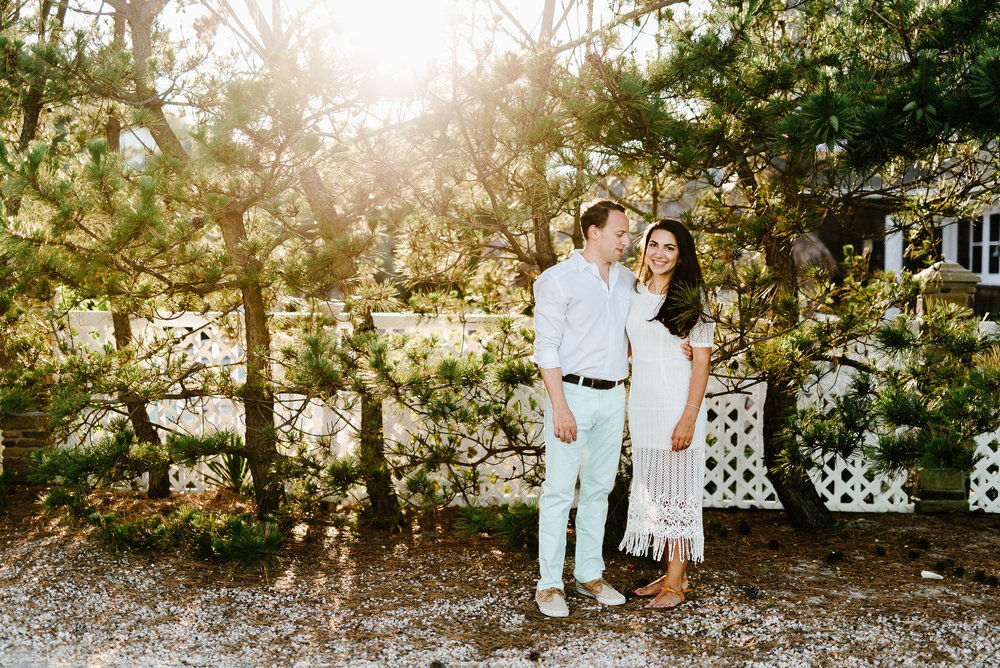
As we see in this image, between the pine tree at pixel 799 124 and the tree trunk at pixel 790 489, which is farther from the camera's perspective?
the tree trunk at pixel 790 489

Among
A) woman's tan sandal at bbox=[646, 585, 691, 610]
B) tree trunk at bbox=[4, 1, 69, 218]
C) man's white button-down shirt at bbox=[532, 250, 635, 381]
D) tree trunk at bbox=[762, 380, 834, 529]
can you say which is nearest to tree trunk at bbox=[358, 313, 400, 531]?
man's white button-down shirt at bbox=[532, 250, 635, 381]

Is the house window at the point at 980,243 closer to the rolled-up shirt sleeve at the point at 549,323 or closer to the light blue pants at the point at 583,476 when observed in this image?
the light blue pants at the point at 583,476

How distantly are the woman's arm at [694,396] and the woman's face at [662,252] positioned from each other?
0.35 meters

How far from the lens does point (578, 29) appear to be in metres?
3.42

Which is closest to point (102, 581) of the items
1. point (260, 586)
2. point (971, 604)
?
point (260, 586)

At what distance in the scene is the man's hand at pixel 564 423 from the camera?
9.96 feet

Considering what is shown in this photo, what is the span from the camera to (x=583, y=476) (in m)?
3.29

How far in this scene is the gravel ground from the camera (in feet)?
9.19

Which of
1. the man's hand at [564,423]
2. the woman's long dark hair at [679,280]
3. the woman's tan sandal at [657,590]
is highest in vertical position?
the woman's long dark hair at [679,280]

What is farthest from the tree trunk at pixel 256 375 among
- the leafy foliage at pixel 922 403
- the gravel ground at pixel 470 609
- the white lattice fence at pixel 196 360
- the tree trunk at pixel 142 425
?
the leafy foliage at pixel 922 403

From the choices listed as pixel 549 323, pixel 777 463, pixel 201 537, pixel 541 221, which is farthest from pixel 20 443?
pixel 777 463

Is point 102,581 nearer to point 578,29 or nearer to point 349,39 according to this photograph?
point 349,39

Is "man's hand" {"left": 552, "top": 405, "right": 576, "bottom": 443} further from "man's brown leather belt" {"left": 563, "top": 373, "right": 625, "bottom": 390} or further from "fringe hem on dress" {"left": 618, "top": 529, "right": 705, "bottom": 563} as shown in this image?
"fringe hem on dress" {"left": 618, "top": 529, "right": 705, "bottom": 563}

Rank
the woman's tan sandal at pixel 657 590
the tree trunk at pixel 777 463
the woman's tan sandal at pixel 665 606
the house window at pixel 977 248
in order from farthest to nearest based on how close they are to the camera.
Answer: the house window at pixel 977 248 → the tree trunk at pixel 777 463 → the woman's tan sandal at pixel 657 590 → the woman's tan sandal at pixel 665 606
